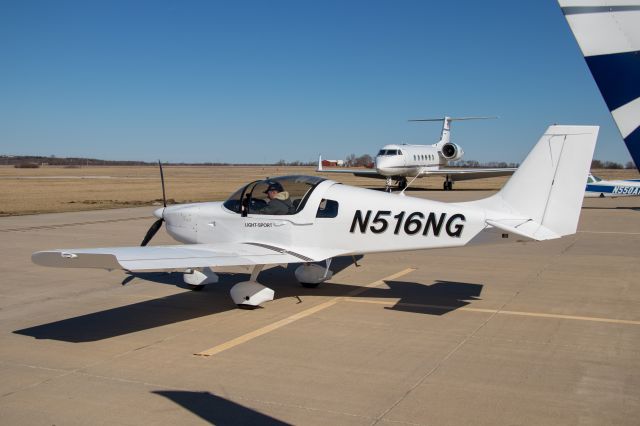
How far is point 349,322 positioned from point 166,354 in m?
2.60

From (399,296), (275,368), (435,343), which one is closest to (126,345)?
(275,368)

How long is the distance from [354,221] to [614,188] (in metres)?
24.7

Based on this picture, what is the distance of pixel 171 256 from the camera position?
769cm

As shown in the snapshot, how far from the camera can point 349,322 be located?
8047 millimetres

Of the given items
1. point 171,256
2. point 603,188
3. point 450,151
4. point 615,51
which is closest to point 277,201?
point 171,256

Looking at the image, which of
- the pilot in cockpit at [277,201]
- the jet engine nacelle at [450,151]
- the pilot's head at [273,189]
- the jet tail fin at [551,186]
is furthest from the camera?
the jet engine nacelle at [450,151]

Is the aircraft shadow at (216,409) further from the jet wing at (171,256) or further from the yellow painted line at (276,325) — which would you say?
the jet wing at (171,256)

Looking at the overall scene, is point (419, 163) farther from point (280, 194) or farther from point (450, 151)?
point (280, 194)

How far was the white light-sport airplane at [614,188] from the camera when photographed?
28.2 metres

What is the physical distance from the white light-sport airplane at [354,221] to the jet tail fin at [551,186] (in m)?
0.01

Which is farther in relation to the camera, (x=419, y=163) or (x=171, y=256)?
(x=419, y=163)

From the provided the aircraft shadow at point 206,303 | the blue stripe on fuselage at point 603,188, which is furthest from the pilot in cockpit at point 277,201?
the blue stripe on fuselage at point 603,188

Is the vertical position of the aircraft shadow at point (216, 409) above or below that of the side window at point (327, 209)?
below

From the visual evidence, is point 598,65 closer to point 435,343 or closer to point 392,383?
point 392,383
